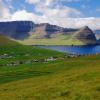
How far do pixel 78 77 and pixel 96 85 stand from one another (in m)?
9.44

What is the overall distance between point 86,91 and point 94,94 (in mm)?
1794

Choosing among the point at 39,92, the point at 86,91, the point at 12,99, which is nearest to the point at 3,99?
the point at 12,99

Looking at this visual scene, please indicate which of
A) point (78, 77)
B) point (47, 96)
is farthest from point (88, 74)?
point (47, 96)

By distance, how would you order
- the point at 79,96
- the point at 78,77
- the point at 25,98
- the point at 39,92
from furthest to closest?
the point at 78,77
the point at 39,92
the point at 25,98
the point at 79,96

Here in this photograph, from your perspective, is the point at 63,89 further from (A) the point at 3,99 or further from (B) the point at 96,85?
(A) the point at 3,99

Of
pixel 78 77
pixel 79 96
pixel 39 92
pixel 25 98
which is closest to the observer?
pixel 79 96

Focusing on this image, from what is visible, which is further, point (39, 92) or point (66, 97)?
point (39, 92)

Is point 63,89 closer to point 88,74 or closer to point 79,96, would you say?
point 79,96

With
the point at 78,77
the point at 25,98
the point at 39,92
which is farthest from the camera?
the point at 78,77

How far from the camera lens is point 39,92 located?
3466 cm

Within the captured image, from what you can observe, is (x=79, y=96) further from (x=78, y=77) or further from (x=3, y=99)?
(x=78, y=77)

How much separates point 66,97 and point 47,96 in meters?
2.35

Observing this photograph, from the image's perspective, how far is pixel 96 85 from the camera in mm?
34312

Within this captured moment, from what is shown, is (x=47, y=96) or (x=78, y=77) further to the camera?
(x=78, y=77)
